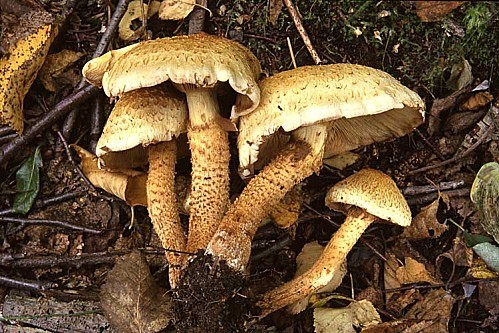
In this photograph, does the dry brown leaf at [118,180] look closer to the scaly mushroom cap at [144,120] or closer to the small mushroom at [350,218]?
the scaly mushroom cap at [144,120]

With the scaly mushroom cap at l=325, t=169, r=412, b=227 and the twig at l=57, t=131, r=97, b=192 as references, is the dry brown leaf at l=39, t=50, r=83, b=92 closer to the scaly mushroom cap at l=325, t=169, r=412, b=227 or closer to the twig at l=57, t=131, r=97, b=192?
the twig at l=57, t=131, r=97, b=192

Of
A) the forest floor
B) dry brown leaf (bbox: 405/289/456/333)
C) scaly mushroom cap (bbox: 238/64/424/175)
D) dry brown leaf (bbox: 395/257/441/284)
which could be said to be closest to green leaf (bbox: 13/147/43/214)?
the forest floor

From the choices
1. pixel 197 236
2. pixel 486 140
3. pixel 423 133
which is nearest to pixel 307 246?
pixel 197 236

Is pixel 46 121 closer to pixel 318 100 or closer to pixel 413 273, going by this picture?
pixel 318 100

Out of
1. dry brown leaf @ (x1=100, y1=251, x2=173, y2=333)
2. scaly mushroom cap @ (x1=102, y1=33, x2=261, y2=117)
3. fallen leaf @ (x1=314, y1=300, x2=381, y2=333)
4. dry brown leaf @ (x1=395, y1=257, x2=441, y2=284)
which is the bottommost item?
fallen leaf @ (x1=314, y1=300, x2=381, y2=333)

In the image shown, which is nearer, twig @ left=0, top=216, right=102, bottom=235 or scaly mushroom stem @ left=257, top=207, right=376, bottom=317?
scaly mushroom stem @ left=257, top=207, right=376, bottom=317

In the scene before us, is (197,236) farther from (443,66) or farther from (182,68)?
(443,66)
